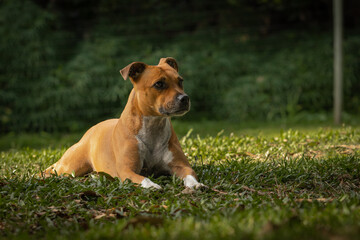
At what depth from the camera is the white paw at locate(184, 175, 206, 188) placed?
3.25 metres

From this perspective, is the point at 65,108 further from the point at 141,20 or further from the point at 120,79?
the point at 141,20

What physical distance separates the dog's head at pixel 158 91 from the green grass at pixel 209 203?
58 centimetres

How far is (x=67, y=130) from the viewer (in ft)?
29.8

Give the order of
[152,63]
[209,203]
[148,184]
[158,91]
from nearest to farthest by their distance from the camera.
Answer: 1. [209,203]
2. [148,184]
3. [158,91]
4. [152,63]

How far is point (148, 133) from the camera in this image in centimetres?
369

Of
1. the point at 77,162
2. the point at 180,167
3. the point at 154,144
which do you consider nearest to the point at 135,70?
the point at 154,144

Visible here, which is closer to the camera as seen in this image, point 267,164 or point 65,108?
point 267,164

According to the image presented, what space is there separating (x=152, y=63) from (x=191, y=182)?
6066mm

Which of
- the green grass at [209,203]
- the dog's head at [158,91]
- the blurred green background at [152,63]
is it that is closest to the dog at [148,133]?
the dog's head at [158,91]

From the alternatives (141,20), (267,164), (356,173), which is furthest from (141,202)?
(141,20)

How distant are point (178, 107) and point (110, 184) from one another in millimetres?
820

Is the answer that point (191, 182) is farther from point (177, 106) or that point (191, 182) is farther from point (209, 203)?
point (177, 106)

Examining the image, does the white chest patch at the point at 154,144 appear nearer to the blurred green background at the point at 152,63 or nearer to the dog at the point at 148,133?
the dog at the point at 148,133

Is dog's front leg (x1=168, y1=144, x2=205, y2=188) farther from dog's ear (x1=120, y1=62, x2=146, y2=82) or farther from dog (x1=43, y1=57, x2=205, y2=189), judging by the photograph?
dog's ear (x1=120, y1=62, x2=146, y2=82)
